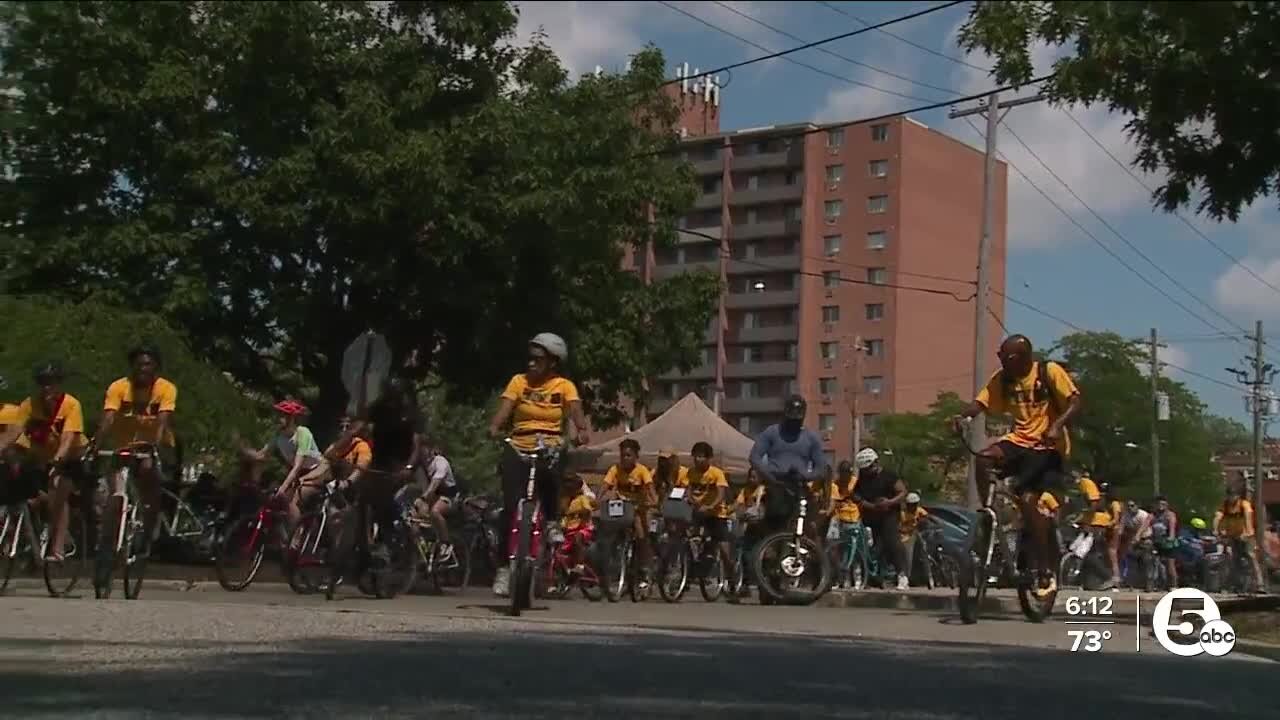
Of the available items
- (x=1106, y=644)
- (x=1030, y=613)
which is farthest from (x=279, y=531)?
(x=1106, y=644)

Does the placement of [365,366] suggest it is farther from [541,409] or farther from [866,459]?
[541,409]

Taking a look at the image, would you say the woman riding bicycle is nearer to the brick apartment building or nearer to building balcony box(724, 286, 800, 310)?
the brick apartment building

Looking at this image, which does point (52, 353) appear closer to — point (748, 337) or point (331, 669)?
point (331, 669)

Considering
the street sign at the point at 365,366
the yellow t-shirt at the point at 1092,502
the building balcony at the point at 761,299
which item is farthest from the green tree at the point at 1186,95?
the building balcony at the point at 761,299

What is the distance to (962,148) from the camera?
341 ft

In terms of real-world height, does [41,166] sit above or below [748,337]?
below

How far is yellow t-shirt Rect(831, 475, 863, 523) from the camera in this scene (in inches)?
829

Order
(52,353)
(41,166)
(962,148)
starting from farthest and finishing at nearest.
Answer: (962,148) → (41,166) → (52,353)

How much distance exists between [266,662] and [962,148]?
327ft

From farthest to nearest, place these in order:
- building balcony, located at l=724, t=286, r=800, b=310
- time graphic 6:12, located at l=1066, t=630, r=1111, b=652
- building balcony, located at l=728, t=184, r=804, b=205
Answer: building balcony, located at l=724, t=286, r=800, b=310 → building balcony, located at l=728, t=184, r=804, b=205 → time graphic 6:12, located at l=1066, t=630, r=1111, b=652

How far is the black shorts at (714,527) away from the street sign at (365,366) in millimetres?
4195

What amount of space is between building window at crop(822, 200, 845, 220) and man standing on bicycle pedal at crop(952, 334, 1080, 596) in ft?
305

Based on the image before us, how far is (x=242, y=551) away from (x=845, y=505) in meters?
8.58


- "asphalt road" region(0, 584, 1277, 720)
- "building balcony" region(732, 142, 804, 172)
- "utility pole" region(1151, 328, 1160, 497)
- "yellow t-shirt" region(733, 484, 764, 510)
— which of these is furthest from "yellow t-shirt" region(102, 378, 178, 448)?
"building balcony" region(732, 142, 804, 172)
